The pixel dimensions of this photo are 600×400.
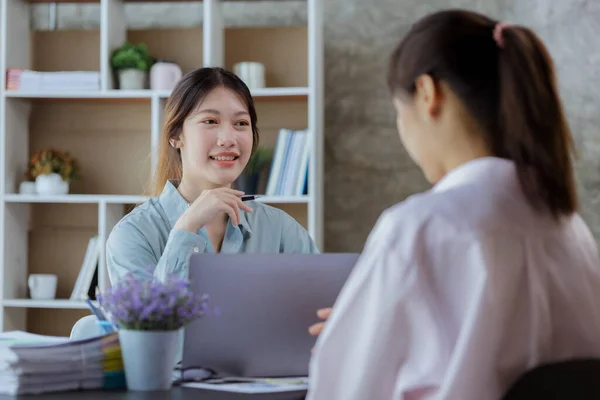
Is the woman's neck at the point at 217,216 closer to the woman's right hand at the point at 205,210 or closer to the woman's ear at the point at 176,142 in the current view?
the woman's ear at the point at 176,142

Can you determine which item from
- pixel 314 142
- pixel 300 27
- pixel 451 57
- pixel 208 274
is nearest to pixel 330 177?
pixel 314 142

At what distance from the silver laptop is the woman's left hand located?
2 cm

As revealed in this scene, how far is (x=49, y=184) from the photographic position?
369cm

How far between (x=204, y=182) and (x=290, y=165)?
1298 millimetres

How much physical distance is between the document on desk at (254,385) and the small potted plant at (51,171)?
2.48 metres

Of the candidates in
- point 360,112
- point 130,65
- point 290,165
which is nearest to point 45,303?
point 130,65

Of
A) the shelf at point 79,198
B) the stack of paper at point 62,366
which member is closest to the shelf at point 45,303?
the shelf at point 79,198

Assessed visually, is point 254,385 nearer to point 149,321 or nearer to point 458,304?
point 149,321

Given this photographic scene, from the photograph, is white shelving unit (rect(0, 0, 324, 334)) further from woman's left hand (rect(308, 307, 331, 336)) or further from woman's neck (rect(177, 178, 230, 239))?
woman's left hand (rect(308, 307, 331, 336))

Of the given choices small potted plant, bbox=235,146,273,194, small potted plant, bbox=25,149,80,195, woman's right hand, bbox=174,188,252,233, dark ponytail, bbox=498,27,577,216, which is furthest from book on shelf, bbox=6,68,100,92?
dark ponytail, bbox=498,27,577,216

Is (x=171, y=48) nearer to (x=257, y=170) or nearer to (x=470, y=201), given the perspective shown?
(x=257, y=170)

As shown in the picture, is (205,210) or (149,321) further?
(205,210)

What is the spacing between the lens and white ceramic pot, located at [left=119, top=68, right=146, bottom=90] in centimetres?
366

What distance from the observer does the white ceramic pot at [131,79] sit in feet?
12.0
